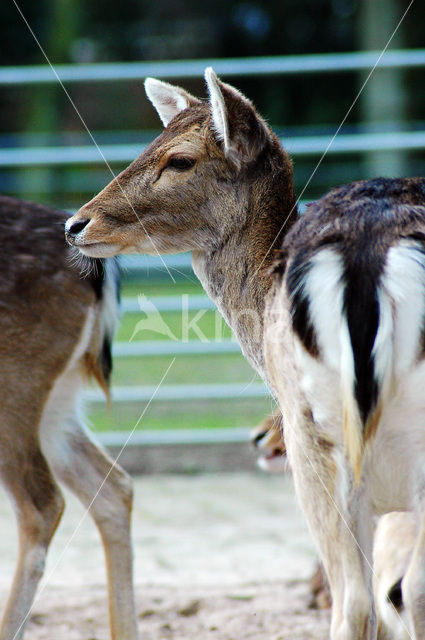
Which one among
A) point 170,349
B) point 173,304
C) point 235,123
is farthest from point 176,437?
point 235,123

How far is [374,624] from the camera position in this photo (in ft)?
8.11

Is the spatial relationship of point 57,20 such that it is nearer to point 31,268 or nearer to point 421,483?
point 31,268

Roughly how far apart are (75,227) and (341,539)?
1406 mm

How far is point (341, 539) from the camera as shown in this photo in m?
2.49

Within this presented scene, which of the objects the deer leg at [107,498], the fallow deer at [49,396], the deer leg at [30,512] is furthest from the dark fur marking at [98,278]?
the deer leg at [30,512]

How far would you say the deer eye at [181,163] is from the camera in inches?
129

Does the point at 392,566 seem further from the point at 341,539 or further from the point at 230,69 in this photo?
the point at 230,69

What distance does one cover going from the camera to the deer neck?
10.6ft

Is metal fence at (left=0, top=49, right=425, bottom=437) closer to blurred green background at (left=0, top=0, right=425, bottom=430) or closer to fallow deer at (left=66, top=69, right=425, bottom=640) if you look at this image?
fallow deer at (left=66, top=69, right=425, bottom=640)

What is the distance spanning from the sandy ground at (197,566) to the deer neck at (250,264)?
626 millimetres

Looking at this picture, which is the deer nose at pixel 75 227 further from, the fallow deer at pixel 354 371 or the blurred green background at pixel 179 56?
the blurred green background at pixel 179 56

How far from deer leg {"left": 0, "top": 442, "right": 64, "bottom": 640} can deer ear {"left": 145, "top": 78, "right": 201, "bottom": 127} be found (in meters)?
1.31

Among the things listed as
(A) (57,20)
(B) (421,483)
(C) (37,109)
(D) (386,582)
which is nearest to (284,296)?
(B) (421,483)

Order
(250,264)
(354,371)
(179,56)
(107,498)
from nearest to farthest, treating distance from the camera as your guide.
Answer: (354,371), (250,264), (107,498), (179,56)
